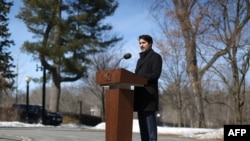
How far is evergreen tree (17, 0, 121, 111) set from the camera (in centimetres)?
3466

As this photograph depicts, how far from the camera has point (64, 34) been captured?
3553 centimetres

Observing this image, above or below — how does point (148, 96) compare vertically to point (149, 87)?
below

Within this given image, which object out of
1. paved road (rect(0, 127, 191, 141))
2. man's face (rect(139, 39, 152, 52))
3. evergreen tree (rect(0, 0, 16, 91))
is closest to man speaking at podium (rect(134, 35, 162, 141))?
man's face (rect(139, 39, 152, 52))

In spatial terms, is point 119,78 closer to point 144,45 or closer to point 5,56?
point 144,45

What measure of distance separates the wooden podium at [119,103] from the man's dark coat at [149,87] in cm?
17

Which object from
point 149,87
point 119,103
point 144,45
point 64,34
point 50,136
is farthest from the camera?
point 64,34

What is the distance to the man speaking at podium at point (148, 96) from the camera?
650cm

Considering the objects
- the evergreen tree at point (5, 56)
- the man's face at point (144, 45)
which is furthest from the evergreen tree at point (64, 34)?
the man's face at point (144, 45)

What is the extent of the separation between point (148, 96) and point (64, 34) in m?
29.6

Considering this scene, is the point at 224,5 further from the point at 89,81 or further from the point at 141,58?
the point at 89,81

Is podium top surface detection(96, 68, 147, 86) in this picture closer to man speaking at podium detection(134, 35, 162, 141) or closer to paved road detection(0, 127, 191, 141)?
man speaking at podium detection(134, 35, 162, 141)

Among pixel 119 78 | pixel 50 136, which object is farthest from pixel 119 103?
pixel 50 136

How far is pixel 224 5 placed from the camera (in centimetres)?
1881

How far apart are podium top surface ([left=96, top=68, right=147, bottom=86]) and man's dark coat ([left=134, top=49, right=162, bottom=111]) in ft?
0.56
